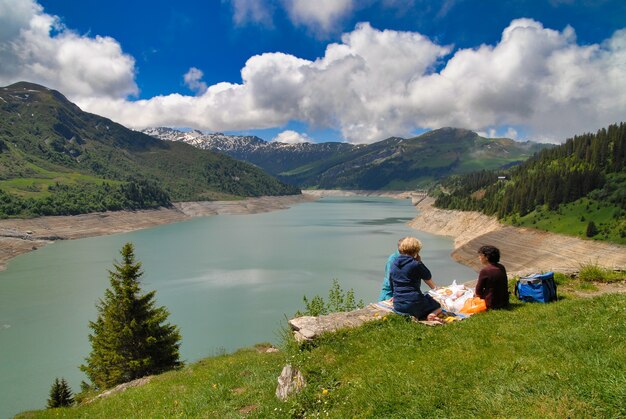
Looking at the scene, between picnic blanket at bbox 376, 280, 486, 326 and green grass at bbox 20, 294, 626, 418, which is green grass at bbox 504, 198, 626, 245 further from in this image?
green grass at bbox 20, 294, 626, 418

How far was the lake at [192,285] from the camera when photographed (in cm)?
3585

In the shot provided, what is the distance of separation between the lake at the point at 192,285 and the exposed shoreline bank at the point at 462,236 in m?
5.33

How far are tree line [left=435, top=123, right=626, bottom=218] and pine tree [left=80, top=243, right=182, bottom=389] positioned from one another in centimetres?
7779

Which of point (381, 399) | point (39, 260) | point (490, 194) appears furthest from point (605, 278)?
point (490, 194)

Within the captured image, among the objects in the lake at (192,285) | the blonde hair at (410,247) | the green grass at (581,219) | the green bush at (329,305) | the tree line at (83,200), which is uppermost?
the tree line at (83,200)

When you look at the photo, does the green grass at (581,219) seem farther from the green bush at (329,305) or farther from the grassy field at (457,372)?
the grassy field at (457,372)

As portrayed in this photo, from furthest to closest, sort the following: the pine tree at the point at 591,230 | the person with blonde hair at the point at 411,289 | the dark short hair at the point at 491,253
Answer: the pine tree at the point at 591,230, the dark short hair at the point at 491,253, the person with blonde hair at the point at 411,289

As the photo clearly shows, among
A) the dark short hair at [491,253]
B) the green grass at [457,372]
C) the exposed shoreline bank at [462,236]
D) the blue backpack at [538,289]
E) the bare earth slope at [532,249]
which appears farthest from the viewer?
the exposed shoreline bank at [462,236]

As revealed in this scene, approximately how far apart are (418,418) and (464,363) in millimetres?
1873

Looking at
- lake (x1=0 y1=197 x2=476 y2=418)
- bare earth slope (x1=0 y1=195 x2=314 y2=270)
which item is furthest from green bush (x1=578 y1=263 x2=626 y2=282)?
bare earth slope (x1=0 y1=195 x2=314 y2=270)

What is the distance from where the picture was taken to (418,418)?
6098 mm

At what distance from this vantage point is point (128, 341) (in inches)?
953

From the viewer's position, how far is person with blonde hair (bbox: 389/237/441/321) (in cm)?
1076

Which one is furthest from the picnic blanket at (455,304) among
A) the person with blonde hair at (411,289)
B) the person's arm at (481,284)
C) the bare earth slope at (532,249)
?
the bare earth slope at (532,249)
